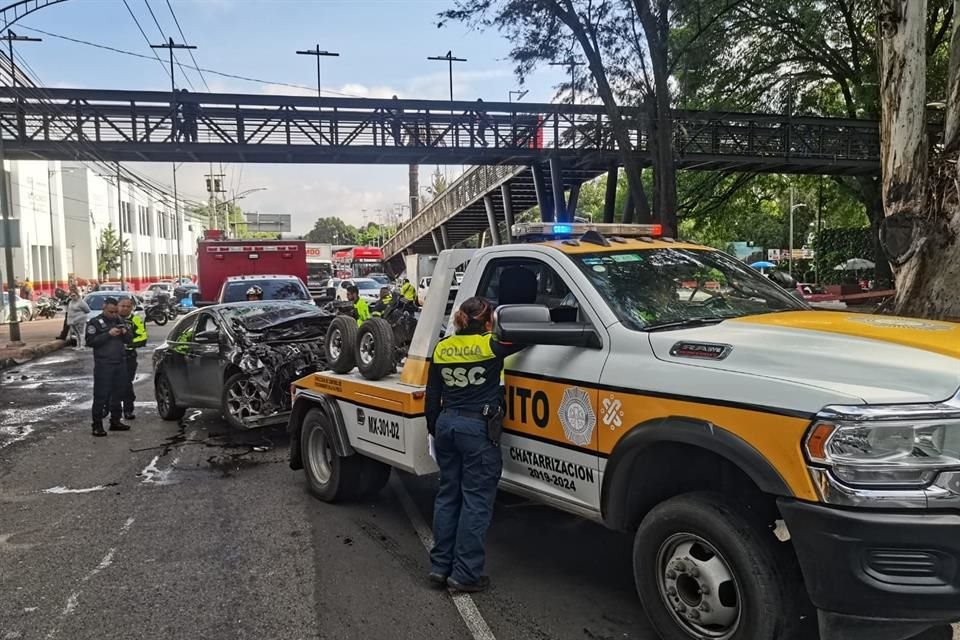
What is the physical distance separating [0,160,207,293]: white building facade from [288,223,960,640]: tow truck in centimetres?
2848

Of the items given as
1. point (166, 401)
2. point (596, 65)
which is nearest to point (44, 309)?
point (166, 401)

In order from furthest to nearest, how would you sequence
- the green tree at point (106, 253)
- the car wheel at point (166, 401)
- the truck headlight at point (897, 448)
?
the green tree at point (106, 253), the car wheel at point (166, 401), the truck headlight at point (897, 448)

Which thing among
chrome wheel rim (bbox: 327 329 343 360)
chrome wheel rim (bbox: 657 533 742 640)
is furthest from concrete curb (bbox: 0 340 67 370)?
chrome wheel rim (bbox: 657 533 742 640)

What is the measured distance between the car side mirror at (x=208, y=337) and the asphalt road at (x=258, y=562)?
1727 mm

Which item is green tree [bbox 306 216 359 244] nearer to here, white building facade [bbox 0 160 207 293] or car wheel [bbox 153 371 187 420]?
white building facade [bbox 0 160 207 293]

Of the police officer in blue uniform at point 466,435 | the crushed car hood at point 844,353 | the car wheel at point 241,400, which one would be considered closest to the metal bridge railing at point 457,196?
the car wheel at point 241,400

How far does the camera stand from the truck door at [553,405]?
149 inches

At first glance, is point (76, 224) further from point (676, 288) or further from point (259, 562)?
point (676, 288)

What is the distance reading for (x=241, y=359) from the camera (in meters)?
8.37

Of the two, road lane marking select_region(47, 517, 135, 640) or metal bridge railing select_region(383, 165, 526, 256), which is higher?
metal bridge railing select_region(383, 165, 526, 256)

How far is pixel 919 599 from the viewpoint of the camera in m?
2.67

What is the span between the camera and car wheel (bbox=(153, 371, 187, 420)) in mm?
10016

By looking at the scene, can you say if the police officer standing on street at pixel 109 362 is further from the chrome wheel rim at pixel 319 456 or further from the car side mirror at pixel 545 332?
the car side mirror at pixel 545 332

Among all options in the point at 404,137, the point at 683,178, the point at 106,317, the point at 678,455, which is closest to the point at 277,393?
the point at 106,317
